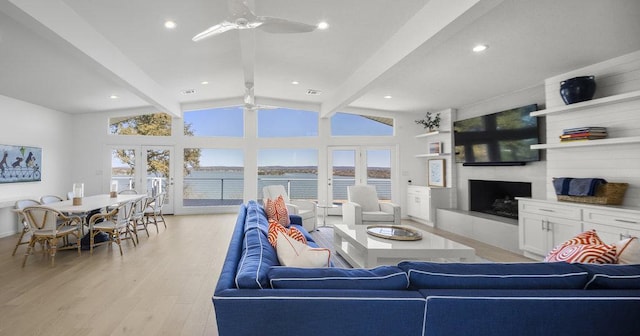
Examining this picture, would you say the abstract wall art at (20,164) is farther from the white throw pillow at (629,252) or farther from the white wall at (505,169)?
the white wall at (505,169)

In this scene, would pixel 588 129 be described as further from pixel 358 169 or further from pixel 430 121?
pixel 358 169

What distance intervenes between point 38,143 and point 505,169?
9049mm

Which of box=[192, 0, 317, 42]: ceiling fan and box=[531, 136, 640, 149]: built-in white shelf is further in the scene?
box=[531, 136, 640, 149]: built-in white shelf

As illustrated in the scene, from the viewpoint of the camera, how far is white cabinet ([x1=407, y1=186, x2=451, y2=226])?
6484 mm

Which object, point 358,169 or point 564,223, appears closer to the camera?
point 564,223

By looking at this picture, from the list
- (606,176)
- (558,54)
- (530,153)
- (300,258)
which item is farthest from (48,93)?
(606,176)

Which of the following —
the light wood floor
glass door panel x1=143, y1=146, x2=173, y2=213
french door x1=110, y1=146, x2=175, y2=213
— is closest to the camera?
the light wood floor

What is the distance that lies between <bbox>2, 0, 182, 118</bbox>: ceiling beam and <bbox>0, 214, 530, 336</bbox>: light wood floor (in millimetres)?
2500

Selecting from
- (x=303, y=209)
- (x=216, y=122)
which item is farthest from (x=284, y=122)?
(x=303, y=209)

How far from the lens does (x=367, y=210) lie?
5.82 m

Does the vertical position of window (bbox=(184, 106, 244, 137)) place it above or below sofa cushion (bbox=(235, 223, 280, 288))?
above

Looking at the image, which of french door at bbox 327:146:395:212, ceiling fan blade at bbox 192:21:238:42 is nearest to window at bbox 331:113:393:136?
french door at bbox 327:146:395:212

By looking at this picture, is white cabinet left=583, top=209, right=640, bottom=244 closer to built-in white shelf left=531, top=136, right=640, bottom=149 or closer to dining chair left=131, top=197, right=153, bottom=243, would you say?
built-in white shelf left=531, top=136, right=640, bottom=149

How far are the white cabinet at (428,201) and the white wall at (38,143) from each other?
768cm
